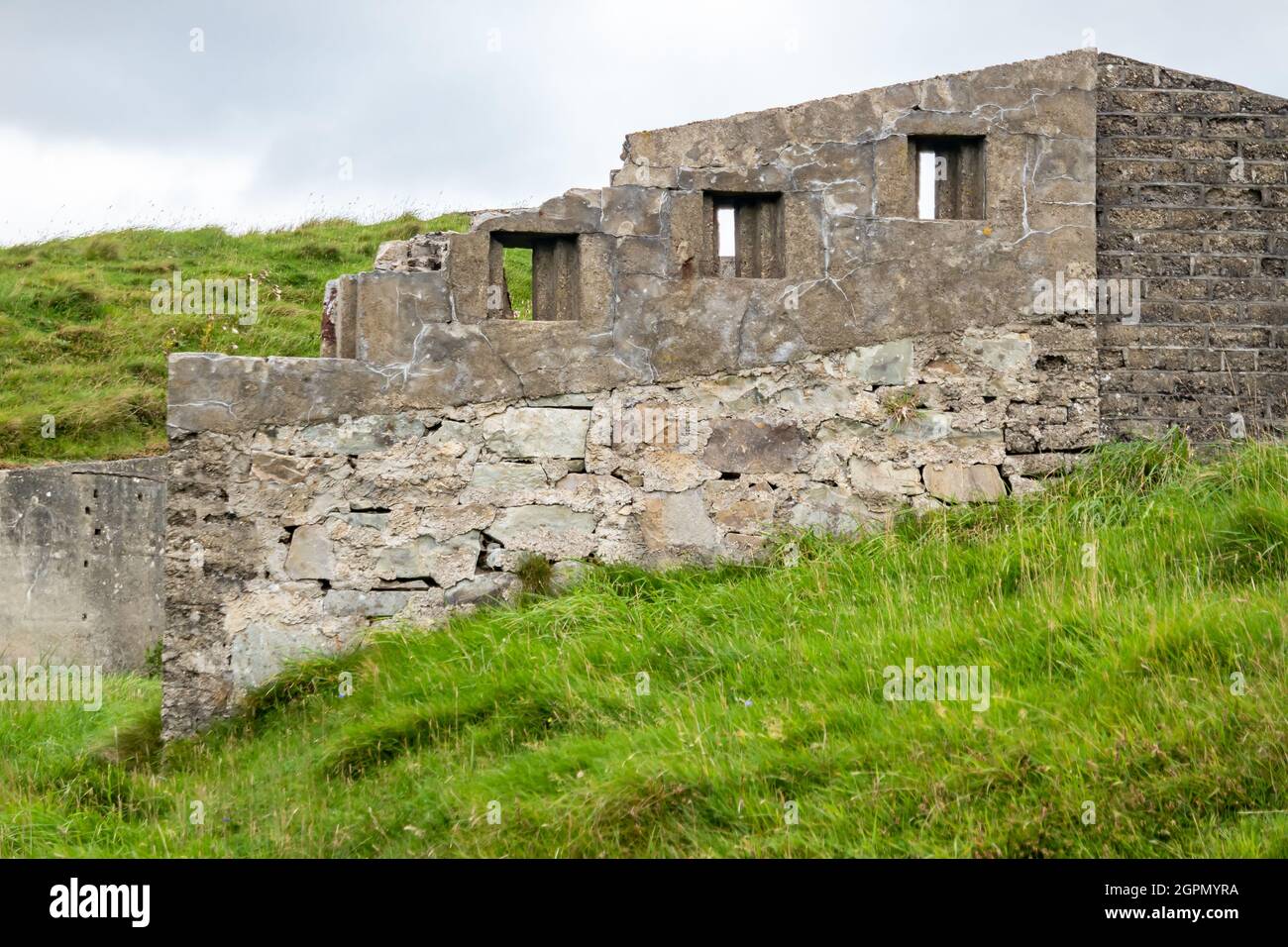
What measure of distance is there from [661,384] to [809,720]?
2.46m

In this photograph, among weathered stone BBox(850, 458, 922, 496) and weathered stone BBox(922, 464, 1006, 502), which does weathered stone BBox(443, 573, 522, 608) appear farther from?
weathered stone BBox(922, 464, 1006, 502)

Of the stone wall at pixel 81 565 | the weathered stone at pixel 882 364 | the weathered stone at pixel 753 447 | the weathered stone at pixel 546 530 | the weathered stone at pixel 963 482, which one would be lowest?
the stone wall at pixel 81 565

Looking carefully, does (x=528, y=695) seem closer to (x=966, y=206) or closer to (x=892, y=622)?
(x=892, y=622)

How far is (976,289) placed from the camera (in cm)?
639

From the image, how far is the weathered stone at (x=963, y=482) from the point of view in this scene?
6.31 meters

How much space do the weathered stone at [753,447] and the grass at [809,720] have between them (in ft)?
1.56

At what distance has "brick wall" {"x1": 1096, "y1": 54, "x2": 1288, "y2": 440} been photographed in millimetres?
6562

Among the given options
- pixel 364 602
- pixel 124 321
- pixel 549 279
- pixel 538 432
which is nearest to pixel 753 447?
pixel 538 432

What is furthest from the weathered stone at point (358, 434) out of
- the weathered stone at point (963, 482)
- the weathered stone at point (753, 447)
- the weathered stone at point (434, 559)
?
the weathered stone at point (963, 482)

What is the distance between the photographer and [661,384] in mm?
6176

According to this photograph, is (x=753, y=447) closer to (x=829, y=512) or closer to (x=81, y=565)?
(x=829, y=512)

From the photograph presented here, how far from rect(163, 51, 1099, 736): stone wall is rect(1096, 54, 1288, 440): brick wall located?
24cm

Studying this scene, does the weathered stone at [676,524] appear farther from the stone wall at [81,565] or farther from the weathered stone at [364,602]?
the stone wall at [81,565]

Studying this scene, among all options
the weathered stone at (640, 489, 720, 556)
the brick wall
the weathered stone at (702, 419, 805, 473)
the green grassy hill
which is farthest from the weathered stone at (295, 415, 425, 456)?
the green grassy hill
